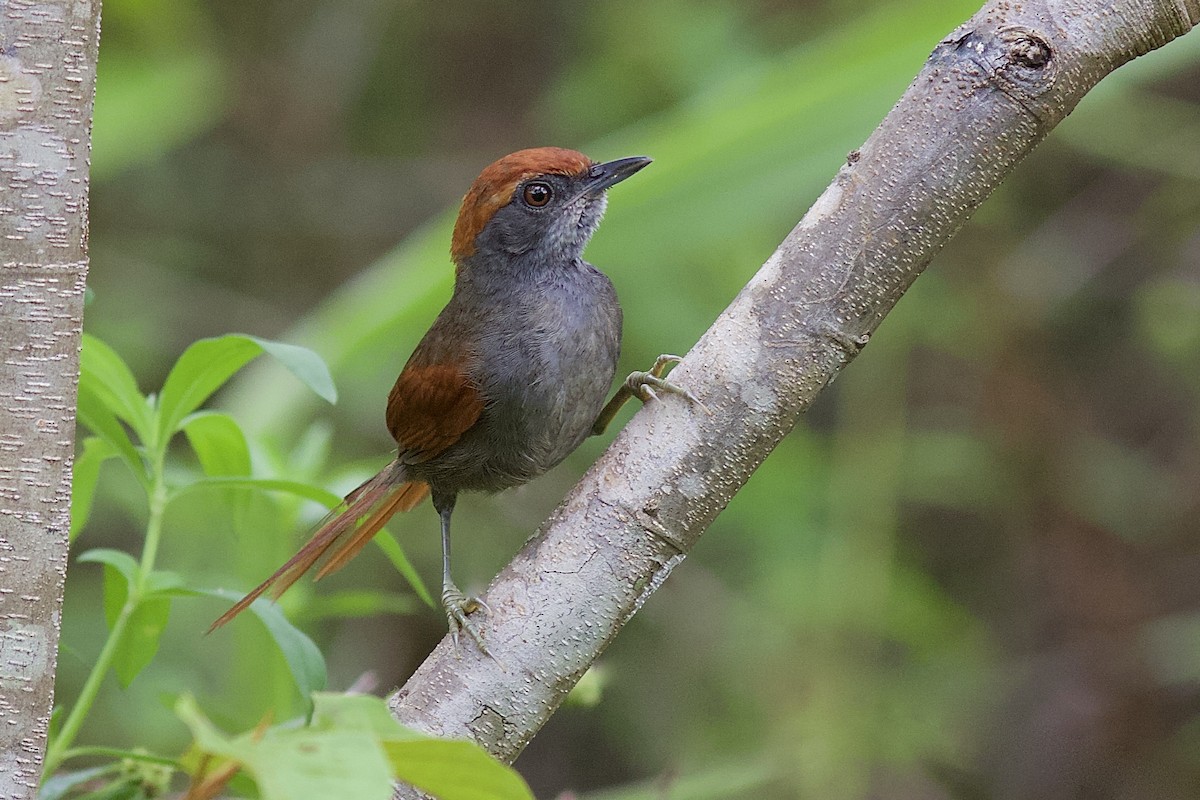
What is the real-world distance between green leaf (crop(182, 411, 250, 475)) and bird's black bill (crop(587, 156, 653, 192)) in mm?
1461

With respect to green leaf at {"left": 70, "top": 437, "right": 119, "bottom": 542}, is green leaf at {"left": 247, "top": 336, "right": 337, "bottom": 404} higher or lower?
higher

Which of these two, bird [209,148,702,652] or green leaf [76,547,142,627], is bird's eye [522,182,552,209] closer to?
bird [209,148,702,652]

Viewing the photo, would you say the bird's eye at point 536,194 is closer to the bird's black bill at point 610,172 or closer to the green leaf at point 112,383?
the bird's black bill at point 610,172

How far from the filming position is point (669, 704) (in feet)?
15.3

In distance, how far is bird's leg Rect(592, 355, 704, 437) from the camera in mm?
1714

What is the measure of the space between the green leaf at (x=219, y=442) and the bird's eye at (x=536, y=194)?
1.35 m

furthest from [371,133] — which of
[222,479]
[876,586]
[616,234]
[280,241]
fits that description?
[222,479]

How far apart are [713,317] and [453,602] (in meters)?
2.07

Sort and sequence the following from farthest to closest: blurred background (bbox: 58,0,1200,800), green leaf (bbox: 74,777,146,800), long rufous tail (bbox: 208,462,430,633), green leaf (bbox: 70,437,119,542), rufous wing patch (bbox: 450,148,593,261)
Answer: blurred background (bbox: 58,0,1200,800) < rufous wing patch (bbox: 450,148,593,261) < long rufous tail (bbox: 208,462,430,633) < green leaf (bbox: 70,437,119,542) < green leaf (bbox: 74,777,146,800)

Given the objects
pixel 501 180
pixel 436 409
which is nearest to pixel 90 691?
pixel 436 409

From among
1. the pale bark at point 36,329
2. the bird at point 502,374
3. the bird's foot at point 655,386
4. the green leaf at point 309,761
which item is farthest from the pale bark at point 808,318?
the bird at point 502,374

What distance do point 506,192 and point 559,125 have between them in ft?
7.78

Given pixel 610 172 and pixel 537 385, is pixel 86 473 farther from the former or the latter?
pixel 610 172

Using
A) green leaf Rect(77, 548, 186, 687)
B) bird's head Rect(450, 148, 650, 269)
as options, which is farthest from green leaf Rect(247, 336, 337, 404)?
bird's head Rect(450, 148, 650, 269)
